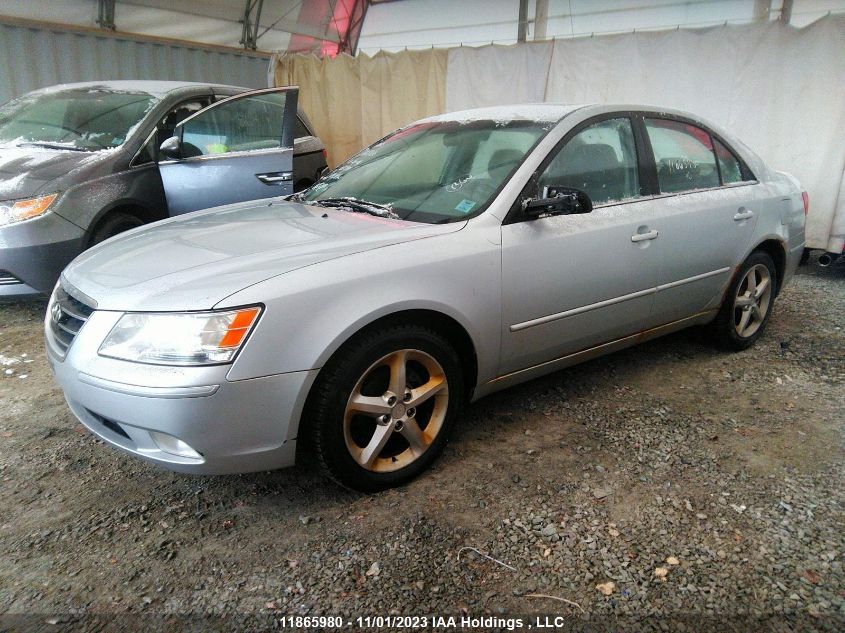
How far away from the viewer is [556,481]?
246 cm

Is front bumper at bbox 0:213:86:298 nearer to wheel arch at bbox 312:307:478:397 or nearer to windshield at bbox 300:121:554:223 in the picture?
windshield at bbox 300:121:554:223

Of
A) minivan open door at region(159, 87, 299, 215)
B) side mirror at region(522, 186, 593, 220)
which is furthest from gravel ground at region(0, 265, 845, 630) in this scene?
minivan open door at region(159, 87, 299, 215)

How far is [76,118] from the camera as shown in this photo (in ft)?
15.9

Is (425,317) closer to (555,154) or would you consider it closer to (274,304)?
(274,304)

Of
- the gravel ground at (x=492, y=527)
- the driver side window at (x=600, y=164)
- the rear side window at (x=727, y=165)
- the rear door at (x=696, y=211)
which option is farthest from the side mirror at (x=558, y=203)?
the rear side window at (x=727, y=165)

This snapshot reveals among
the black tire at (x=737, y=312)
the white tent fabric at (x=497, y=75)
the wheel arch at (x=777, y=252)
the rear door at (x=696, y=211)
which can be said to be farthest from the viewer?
the white tent fabric at (x=497, y=75)

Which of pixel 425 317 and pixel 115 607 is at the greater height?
pixel 425 317

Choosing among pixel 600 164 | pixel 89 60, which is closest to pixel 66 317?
pixel 600 164

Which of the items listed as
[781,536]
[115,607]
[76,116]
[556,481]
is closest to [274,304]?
[115,607]

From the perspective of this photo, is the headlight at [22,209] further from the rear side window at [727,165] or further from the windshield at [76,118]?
the rear side window at [727,165]

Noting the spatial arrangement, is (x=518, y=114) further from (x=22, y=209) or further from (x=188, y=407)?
(x=22, y=209)

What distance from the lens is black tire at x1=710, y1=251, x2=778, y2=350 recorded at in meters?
3.62

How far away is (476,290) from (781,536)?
54.8 inches

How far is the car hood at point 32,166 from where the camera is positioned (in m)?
4.00
